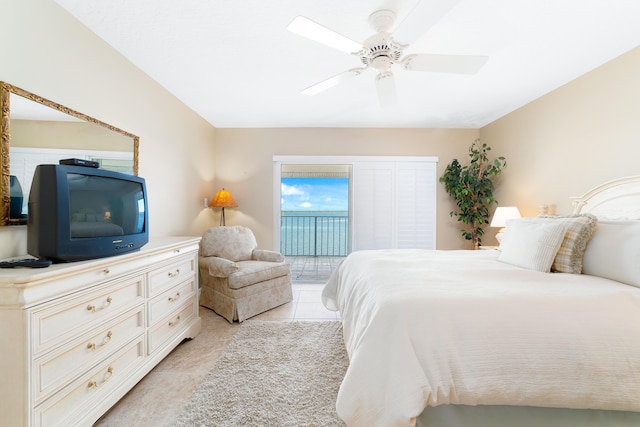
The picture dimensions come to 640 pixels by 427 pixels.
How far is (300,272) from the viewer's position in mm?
5008

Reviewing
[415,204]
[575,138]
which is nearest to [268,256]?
[415,204]

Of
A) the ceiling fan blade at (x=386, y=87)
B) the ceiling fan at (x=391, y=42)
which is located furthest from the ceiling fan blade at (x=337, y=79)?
the ceiling fan blade at (x=386, y=87)

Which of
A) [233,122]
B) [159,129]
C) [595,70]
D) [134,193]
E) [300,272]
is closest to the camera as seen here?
[134,193]

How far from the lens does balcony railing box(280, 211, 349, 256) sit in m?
6.38

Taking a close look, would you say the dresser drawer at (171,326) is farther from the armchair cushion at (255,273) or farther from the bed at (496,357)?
the bed at (496,357)

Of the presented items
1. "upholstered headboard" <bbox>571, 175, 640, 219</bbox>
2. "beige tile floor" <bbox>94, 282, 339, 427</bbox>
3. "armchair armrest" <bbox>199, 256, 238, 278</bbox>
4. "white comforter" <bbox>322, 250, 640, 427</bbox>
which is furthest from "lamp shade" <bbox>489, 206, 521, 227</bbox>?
"armchair armrest" <bbox>199, 256, 238, 278</bbox>

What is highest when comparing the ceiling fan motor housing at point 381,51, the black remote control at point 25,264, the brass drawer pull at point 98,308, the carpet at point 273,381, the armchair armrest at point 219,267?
the ceiling fan motor housing at point 381,51

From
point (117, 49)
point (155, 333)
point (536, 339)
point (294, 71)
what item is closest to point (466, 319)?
point (536, 339)

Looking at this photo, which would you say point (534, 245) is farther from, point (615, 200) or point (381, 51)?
point (381, 51)

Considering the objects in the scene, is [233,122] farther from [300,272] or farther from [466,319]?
[466,319]

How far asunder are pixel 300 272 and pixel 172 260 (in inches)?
124

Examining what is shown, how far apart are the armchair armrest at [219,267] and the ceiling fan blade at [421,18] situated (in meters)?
2.44

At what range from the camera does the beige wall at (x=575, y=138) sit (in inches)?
82.3

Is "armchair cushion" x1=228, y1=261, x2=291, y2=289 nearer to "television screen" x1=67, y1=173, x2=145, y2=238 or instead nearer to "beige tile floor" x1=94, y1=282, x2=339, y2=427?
"beige tile floor" x1=94, y1=282, x2=339, y2=427
